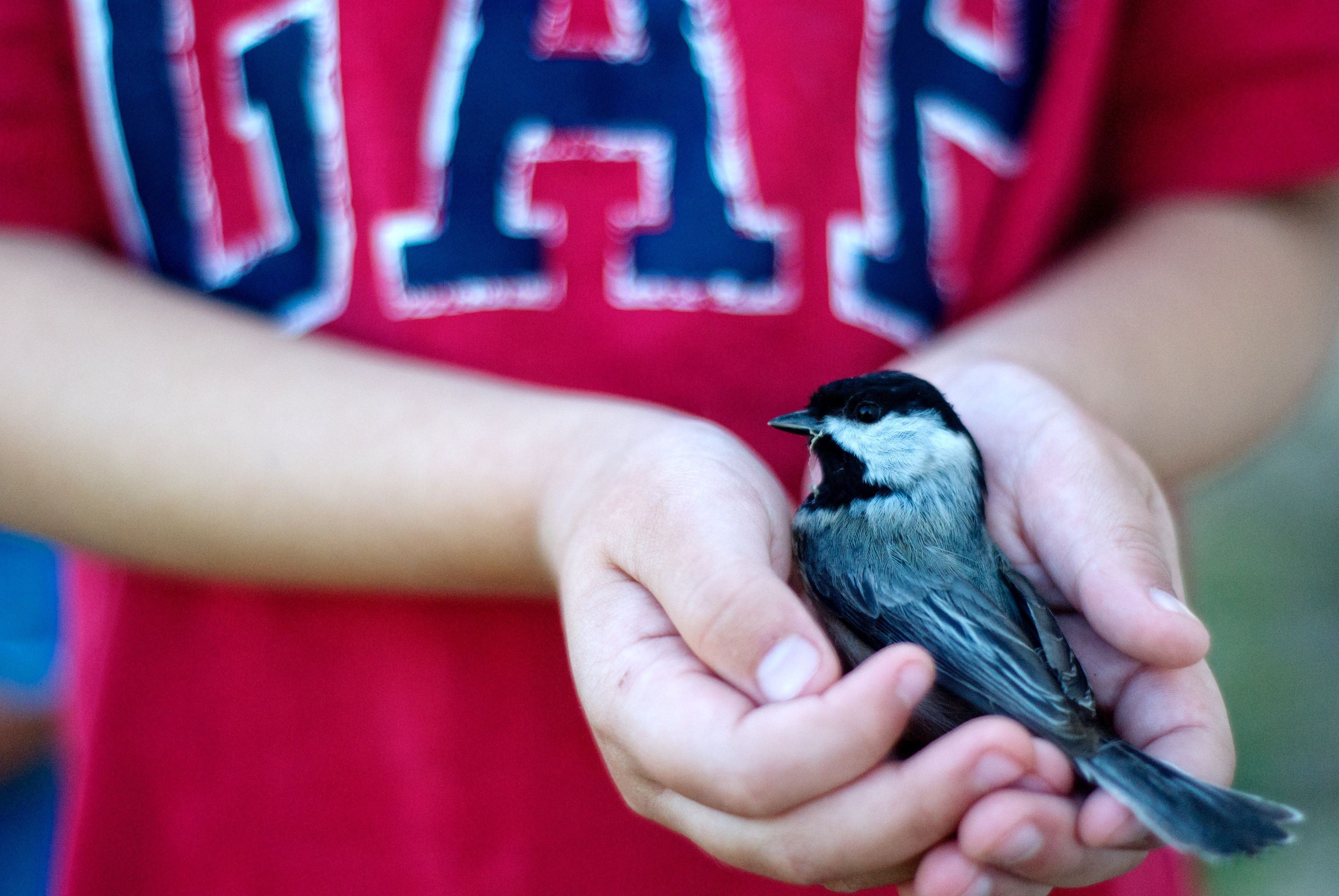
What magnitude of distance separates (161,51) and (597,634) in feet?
2.52

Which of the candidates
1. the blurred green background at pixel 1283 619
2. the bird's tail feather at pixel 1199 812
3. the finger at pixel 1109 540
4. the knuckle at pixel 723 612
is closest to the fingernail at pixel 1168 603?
the finger at pixel 1109 540

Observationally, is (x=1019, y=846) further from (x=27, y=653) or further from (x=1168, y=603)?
(x=27, y=653)

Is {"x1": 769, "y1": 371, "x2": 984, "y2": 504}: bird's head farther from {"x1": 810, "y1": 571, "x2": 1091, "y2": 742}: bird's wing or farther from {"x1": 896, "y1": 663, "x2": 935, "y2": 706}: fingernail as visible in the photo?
{"x1": 896, "y1": 663, "x2": 935, "y2": 706}: fingernail

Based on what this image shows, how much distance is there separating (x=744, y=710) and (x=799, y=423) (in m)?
0.47

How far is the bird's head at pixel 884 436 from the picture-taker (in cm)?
108

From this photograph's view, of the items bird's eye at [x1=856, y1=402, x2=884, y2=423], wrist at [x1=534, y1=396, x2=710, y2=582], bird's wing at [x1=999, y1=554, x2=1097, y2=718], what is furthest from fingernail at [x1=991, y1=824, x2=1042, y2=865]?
bird's eye at [x1=856, y1=402, x2=884, y2=423]

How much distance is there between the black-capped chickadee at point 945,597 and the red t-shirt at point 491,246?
13cm

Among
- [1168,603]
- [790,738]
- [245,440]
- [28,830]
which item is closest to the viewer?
[790,738]

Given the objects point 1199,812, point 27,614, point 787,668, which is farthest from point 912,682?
point 27,614

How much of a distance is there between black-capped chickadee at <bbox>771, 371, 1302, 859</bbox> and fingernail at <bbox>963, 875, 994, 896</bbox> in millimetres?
128

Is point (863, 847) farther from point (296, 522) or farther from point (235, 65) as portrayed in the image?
point (235, 65)

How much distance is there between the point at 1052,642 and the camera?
0.95m

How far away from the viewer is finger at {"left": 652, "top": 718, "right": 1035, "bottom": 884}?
2.33 ft

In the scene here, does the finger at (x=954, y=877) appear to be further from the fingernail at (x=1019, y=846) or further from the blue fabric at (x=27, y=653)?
the blue fabric at (x=27, y=653)
